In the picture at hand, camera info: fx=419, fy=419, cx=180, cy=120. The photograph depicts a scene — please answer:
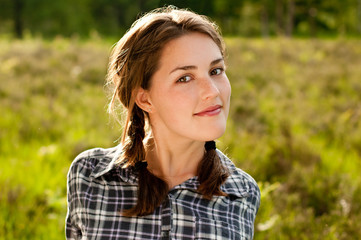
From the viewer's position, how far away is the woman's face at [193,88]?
167cm

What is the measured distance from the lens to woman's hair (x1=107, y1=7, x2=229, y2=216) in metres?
1.71

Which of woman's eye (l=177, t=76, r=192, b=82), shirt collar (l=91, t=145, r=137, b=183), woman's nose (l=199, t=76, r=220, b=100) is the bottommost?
shirt collar (l=91, t=145, r=137, b=183)

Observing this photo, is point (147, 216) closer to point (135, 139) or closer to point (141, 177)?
point (141, 177)

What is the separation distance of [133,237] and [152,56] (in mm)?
740

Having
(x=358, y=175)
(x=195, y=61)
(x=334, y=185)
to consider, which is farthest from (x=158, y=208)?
(x=358, y=175)

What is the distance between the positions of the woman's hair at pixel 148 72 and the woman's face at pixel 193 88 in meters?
0.04

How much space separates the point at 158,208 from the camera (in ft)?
5.73

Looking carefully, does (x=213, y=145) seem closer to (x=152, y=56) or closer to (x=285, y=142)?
(x=152, y=56)

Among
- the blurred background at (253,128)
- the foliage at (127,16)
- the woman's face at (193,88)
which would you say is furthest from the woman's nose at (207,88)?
the foliage at (127,16)

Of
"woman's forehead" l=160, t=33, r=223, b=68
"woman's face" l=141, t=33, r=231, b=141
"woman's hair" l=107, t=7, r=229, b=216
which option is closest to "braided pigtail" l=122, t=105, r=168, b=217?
"woman's hair" l=107, t=7, r=229, b=216

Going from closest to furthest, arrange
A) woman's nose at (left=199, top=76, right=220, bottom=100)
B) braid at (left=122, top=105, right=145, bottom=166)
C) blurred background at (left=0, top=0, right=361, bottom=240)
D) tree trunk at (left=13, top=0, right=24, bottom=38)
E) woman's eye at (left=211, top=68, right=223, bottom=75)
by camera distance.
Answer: woman's nose at (left=199, top=76, right=220, bottom=100), woman's eye at (left=211, top=68, right=223, bottom=75), braid at (left=122, top=105, right=145, bottom=166), blurred background at (left=0, top=0, right=361, bottom=240), tree trunk at (left=13, top=0, right=24, bottom=38)

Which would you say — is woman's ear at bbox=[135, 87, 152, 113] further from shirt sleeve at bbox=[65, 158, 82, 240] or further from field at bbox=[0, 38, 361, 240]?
field at bbox=[0, 38, 361, 240]

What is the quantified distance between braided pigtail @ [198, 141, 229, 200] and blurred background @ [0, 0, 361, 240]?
0.81 m

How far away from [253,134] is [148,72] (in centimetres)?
372
